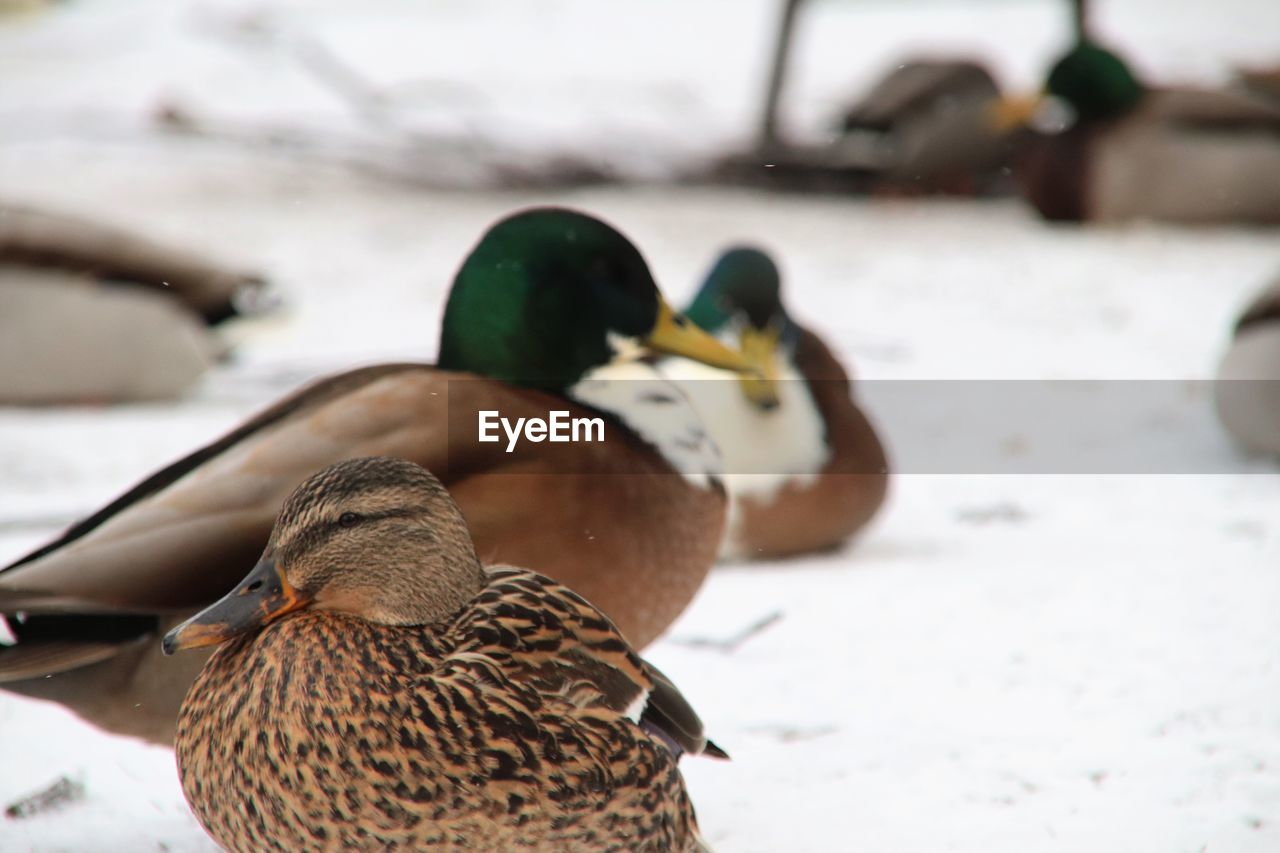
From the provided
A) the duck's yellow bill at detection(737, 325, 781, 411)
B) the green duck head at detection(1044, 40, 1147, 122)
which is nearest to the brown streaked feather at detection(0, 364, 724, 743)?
the duck's yellow bill at detection(737, 325, 781, 411)

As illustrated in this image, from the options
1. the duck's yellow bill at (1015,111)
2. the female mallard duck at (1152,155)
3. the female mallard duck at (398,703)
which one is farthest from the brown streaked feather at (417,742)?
the duck's yellow bill at (1015,111)

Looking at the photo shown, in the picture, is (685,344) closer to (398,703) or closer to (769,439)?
(769,439)

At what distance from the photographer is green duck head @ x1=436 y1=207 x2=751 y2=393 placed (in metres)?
2.50

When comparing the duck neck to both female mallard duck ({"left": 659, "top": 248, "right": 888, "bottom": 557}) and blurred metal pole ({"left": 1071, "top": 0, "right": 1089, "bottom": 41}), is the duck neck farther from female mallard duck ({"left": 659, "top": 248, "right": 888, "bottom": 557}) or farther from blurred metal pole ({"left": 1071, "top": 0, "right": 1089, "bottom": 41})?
blurred metal pole ({"left": 1071, "top": 0, "right": 1089, "bottom": 41})

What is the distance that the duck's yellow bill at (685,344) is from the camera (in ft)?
8.53

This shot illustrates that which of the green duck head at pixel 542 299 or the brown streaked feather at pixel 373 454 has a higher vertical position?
the green duck head at pixel 542 299

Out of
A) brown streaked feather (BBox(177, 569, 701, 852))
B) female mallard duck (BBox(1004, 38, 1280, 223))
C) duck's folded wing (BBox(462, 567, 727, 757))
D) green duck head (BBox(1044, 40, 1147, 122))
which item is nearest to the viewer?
brown streaked feather (BBox(177, 569, 701, 852))

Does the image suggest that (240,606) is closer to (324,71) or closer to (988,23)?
(324,71)

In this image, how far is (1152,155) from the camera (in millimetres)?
7840

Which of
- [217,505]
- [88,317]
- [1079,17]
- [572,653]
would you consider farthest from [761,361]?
[1079,17]

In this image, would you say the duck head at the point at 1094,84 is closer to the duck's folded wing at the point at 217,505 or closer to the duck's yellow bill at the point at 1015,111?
the duck's yellow bill at the point at 1015,111

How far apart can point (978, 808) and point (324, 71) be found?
9444mm

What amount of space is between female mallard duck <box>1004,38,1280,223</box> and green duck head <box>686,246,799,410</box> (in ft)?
15.6

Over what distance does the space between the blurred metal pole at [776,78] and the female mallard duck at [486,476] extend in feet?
22.8
